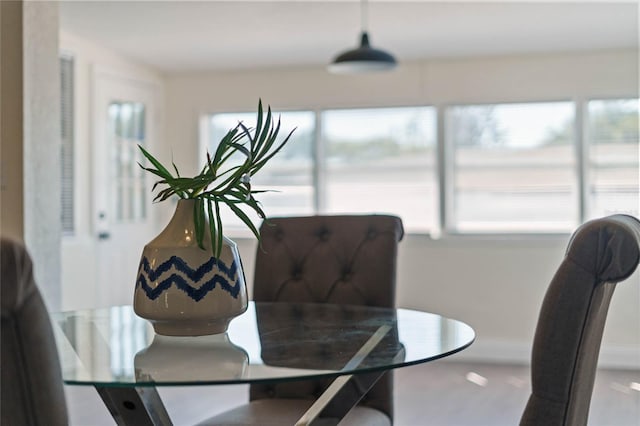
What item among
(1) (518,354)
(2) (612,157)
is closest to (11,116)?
(1) (518,354)

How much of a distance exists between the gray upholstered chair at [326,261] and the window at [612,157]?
10.4ft

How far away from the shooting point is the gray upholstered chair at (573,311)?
120 centimetres

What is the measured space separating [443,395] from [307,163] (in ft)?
7.33

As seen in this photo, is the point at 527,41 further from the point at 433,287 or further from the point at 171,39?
the point at 171,39

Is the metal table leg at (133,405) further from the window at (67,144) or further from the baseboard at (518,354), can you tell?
the baseboard at (518,354)

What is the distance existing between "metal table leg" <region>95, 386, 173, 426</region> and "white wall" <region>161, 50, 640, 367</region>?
12.2ft

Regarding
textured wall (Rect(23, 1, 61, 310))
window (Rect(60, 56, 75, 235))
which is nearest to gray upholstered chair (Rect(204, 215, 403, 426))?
textured wall (Rect(23, 1, 61, 310))

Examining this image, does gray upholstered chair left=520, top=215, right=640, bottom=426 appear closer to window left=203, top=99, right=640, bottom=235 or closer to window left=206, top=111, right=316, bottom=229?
window left=203, top=99, right=640, bottom=235

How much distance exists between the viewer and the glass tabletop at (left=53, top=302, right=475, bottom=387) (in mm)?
1318

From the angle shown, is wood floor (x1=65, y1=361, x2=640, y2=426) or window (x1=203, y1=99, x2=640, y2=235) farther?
window (x1=203, y1=99, x2=640, y2=235)

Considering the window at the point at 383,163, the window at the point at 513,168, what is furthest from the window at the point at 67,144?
the window at the point at 513,168

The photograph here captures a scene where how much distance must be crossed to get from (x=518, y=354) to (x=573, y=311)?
394 cm

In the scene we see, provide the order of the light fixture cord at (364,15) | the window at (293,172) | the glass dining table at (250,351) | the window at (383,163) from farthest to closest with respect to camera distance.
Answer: the window at (293,172)
the window at (383,163)
the light fixture cord at (364,15)
the glass dining table at (250,351)

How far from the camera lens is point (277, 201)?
5.59 metres
